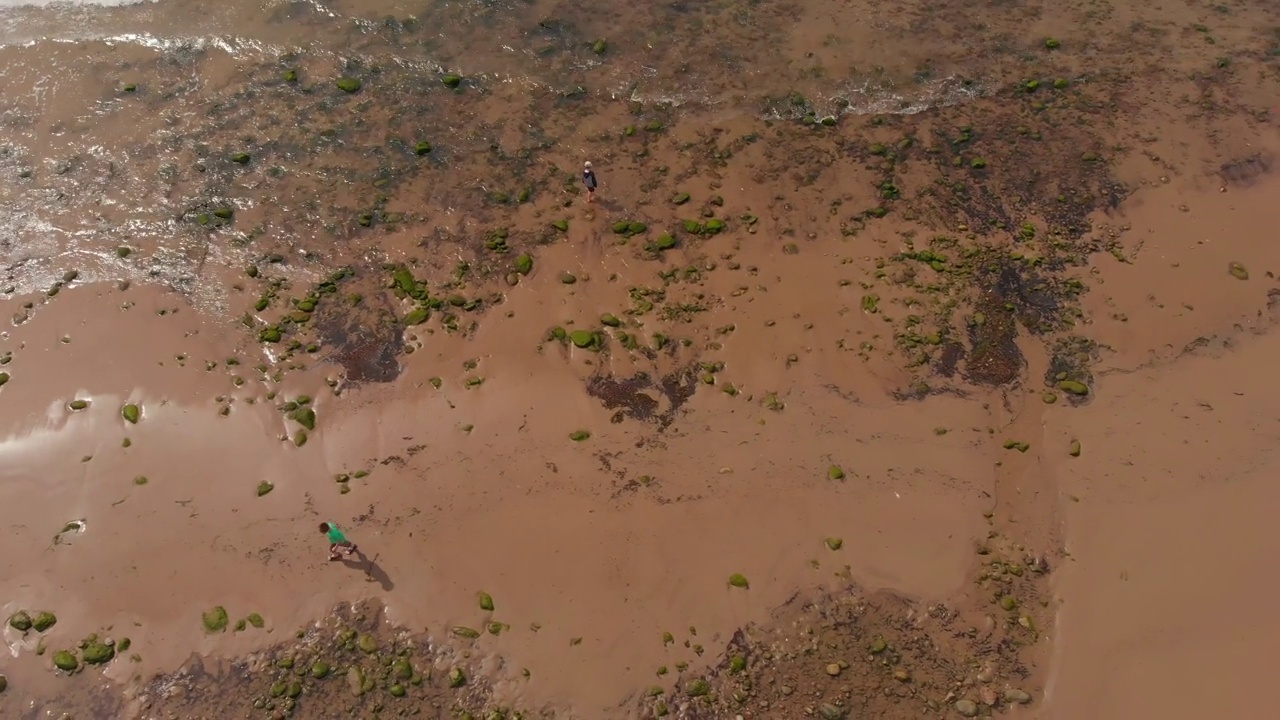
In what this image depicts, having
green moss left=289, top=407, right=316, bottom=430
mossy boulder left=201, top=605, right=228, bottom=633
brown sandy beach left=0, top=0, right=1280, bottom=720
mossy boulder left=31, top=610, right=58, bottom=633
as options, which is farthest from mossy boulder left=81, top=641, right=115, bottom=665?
green moss left=289, top=407, right=316, bottom=430

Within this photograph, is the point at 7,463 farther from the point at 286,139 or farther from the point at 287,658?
the point at 286,139

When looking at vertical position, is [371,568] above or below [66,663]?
above

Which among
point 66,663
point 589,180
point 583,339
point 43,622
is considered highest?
point 589,180

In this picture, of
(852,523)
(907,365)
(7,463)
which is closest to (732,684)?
(852,523)

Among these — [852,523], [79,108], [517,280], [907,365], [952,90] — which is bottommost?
[852,523]

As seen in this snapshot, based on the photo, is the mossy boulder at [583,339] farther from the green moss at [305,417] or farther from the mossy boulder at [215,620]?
the mossy boulder at [215,620]

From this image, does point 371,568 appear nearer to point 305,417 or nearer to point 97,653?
point 305,417

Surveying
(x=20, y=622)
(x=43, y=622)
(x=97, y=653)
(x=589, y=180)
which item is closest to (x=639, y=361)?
(x=589, y=180)

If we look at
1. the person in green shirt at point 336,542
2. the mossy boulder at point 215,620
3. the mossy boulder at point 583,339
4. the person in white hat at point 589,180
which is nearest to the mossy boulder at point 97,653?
the mossy boulder at point 215,620
